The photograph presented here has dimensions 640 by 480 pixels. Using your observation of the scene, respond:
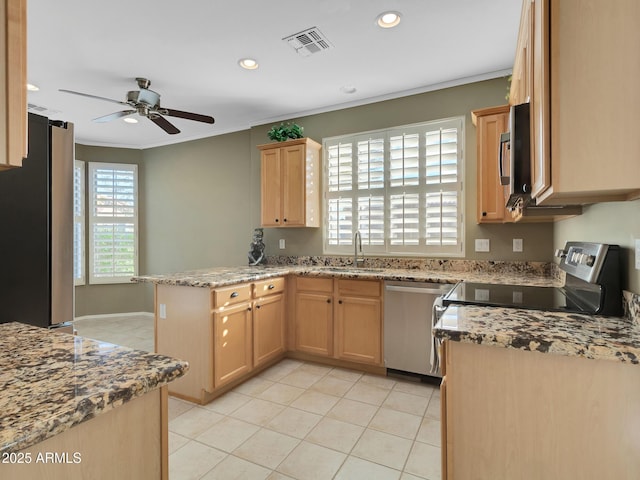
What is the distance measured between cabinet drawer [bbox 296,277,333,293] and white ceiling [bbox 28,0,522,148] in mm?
1930

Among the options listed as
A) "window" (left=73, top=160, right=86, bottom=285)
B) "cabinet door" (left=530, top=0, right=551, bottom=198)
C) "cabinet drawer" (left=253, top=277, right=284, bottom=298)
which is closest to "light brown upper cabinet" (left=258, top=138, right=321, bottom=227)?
"cabinet drawer" (left=253, top=277, right=284, bottom=298)

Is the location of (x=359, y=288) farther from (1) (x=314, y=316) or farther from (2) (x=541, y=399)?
(2) (x=541, y=399)

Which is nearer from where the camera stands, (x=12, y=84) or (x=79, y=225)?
(x=12, y=84)

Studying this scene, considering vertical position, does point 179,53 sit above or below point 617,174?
above

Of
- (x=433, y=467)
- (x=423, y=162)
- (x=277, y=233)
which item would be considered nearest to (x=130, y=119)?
(x=277, y=233)

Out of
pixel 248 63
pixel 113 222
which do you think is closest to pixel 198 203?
pixel 113 222

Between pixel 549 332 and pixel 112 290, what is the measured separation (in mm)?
5777

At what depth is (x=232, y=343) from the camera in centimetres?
272

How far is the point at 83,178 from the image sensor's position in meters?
5.08

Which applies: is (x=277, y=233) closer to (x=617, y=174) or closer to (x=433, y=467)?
(x=433, y=467)

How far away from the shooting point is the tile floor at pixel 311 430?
72.1 inches

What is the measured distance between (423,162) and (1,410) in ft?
11.2

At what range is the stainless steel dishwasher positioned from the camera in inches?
109

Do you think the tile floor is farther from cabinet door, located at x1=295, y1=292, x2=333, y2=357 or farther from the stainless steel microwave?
the stainless steel microwave
